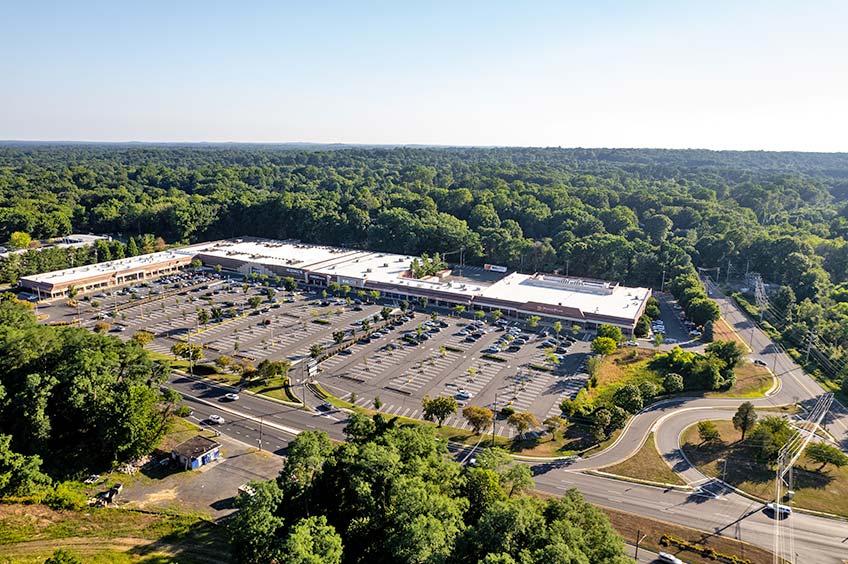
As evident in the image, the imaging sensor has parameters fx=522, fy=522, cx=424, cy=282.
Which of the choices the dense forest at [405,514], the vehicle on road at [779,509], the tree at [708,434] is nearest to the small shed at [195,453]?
the dense forest at [405,514]

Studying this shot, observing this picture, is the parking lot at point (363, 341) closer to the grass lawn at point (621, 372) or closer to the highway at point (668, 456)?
the grass lawn at point (621, 372)

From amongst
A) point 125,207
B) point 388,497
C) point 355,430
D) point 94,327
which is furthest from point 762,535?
point 125,207

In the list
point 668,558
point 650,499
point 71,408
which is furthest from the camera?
point 71,408

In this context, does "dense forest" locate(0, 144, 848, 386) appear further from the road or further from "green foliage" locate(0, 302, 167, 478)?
"green foliage" locate(0, 302, 167, 478)

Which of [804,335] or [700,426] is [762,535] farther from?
[804,335]

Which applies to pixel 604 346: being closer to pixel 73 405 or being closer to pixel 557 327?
pixel 557 327

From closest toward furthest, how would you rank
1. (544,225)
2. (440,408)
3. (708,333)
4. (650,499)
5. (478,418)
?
(650,499) < (478,418) < (440,408) < (708,333) < (544,225)

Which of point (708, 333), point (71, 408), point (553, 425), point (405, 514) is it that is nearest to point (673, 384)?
point (553, 425)
